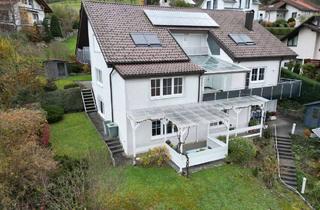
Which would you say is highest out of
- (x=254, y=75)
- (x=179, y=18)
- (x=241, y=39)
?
(x=179, y=18)

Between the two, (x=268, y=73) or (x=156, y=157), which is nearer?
(x=156, y=157)

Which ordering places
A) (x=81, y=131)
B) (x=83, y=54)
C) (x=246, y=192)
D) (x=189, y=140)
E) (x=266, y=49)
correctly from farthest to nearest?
(x=83, y=54)
(x=266, y=49)
(x=81, y=131)
(x=189, y=140)
(x=246, y=192)

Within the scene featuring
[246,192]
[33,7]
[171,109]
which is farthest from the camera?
[33,7]

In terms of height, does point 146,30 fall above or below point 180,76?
above

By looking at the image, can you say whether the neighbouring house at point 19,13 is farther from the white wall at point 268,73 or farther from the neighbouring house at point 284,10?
the neighbouring house at point 284,10

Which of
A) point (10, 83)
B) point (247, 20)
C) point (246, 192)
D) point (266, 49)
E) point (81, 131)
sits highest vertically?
point (247, 20)

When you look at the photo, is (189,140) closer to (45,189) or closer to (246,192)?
(246,192)

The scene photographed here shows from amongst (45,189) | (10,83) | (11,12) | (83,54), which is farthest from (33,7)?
(45,189)

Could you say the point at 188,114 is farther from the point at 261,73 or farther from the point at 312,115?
the point at 312,115

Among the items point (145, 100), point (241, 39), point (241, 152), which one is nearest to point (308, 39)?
point (241, 39)
